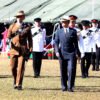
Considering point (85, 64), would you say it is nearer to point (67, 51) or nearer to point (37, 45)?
point (37, 45)

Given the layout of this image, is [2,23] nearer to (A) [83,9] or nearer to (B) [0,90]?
(A) [83,9]

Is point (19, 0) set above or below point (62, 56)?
above

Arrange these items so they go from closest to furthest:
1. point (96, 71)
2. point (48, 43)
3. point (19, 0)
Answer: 1. point (96, 71)
2. point (48, 43)
3. point (19, 0)

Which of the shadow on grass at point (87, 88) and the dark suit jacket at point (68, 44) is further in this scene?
the shadow on grass at point (87, 88)

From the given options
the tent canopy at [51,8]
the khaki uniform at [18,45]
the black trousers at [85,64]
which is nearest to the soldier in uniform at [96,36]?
the black trousers at [85,64]

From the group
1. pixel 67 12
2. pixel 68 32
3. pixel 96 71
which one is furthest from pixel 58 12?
pixel 68 32

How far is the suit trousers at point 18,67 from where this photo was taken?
48.7 ft

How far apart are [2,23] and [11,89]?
756 inches

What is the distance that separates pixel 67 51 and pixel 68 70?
49cm

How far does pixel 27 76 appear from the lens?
62.2ft

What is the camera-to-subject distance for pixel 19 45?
15.1 m

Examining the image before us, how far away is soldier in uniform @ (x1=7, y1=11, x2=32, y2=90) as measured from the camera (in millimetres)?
14876

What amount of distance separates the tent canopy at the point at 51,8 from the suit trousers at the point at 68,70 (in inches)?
616

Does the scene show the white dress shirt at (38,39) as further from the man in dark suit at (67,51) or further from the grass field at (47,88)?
the man in dark suit at (67,51)
